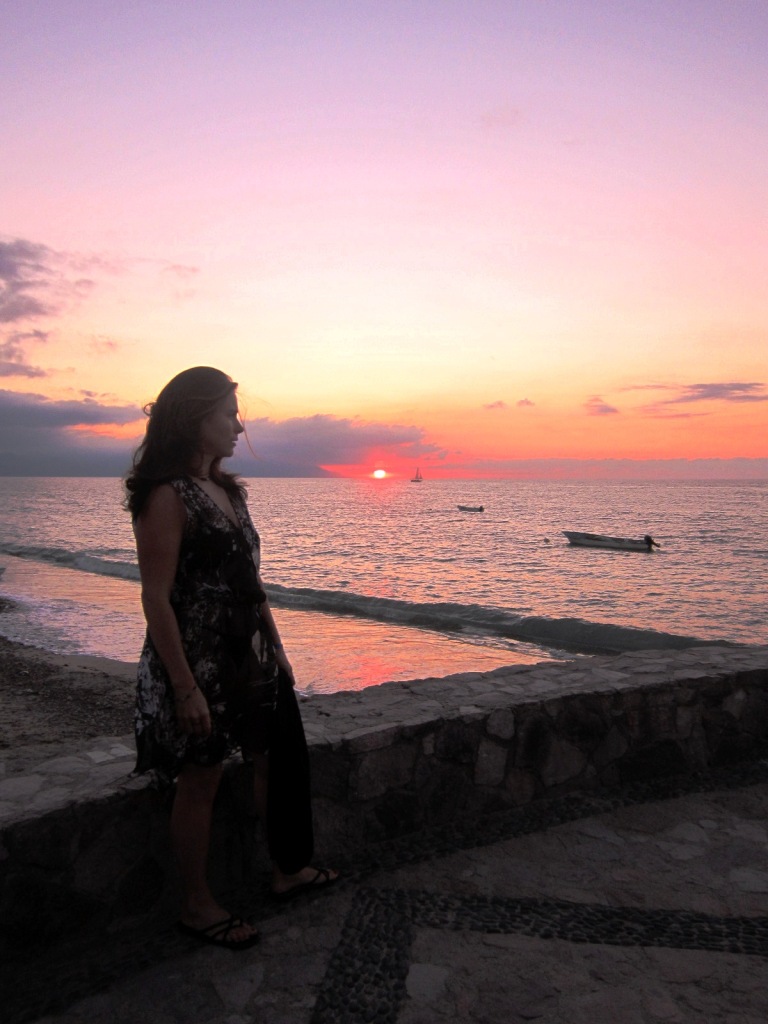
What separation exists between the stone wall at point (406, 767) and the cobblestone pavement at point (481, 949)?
0.50 ft

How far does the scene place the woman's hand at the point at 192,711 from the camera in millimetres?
2418

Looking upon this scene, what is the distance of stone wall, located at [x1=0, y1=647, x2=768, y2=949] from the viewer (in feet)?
8.44

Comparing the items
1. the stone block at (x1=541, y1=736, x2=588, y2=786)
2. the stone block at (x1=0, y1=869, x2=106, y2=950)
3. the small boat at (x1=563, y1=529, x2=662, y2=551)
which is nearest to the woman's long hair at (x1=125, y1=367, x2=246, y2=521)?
→ the stone block at (x1=0, y1=869, x2=106, y2=950)

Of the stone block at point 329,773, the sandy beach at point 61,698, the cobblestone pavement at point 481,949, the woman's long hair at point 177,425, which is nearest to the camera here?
the cobblestone pavement at point 481,949

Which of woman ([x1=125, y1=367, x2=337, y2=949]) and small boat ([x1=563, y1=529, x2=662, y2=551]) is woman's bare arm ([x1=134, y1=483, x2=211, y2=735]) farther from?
small boat ([x1=563, y1=529, x2=662, y2=551])

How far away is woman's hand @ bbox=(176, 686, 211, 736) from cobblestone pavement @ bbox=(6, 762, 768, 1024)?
82cm

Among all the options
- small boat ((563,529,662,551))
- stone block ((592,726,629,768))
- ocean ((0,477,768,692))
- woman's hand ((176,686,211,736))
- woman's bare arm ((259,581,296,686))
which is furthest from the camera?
small boat ((563,529,662,551))

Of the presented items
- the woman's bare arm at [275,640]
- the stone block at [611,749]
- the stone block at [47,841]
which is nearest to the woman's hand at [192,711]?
the woman's bare arm at [275,640]

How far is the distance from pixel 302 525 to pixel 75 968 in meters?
57.5

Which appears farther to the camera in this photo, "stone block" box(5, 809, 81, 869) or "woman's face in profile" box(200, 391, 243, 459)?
"woman's face in profile" box(200, 391, 243, 459)

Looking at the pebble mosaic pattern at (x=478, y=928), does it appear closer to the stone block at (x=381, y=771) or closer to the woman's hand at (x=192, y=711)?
the stone block at (x=381, y=771)

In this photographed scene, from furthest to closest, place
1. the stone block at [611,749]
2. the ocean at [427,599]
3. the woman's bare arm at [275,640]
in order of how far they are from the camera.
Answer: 1. the ocean at [427,599]
2. the stone block at [611,749]
3. the woman's bare arm at [275,640]

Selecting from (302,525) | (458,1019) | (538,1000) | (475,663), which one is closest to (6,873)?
(458,1019)

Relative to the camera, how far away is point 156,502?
2432 millimetres
